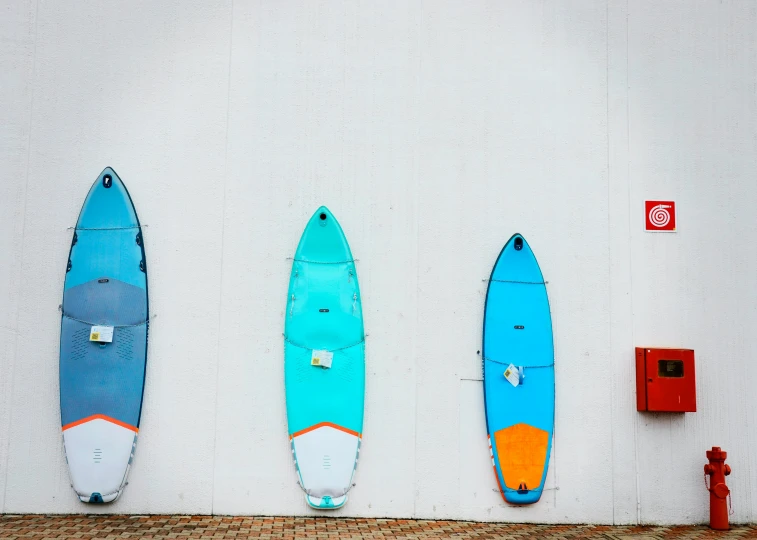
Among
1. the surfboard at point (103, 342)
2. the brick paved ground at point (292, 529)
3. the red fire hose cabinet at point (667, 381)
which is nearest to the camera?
the brick paved ground at point (292, 529)

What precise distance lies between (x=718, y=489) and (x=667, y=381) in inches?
27.2

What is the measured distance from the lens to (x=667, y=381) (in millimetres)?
4660

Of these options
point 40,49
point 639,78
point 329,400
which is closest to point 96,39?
point 40,49

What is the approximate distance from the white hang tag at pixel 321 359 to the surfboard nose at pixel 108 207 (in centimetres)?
137

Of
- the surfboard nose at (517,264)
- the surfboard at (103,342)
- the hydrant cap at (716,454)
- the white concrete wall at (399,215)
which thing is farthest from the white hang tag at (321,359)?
the hydrant cap at (716,454)

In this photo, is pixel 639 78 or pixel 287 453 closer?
pixel 287 453

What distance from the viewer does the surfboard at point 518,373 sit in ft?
15.2

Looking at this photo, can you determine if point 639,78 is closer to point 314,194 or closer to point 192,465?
point 314,194

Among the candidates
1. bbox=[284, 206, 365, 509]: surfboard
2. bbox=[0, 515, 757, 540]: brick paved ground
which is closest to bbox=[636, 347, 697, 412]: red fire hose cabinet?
bbox=[0, 515, 757, 540]: brick paved ground

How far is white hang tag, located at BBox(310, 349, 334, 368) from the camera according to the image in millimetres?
4609

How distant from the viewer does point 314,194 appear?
188 inches

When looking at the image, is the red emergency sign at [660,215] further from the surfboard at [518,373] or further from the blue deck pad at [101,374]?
the blue deck pad at [101,374]

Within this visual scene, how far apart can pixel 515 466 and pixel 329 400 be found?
3.94 feet

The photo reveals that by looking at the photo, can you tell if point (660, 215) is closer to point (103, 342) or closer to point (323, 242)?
point (323, 242)
